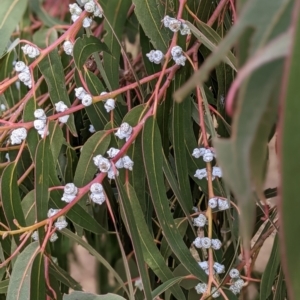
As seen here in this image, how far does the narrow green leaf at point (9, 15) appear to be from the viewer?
1.81ft

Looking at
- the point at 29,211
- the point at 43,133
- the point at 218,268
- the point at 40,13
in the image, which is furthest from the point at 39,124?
the point at 40,13

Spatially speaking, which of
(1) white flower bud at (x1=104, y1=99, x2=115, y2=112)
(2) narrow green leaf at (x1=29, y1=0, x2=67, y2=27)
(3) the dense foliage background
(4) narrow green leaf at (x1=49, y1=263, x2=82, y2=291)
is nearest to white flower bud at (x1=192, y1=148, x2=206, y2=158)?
(3) the dense foliage background

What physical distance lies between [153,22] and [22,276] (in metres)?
0.31

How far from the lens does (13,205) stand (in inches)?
21.4

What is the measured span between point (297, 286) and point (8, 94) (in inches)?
22.6

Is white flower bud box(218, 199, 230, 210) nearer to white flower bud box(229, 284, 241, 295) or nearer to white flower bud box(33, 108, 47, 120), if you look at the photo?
white flower bud box(229, 284, 241, 295)

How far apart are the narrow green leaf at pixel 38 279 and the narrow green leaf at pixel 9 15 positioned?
25 cm

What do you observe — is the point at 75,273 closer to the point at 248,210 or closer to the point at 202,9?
the point at 202,9

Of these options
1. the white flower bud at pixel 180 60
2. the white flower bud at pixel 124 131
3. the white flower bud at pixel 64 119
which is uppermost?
the white flower bud at pixel 180 60

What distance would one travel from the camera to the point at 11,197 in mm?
544

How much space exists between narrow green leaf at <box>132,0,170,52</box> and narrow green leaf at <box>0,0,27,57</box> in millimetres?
142

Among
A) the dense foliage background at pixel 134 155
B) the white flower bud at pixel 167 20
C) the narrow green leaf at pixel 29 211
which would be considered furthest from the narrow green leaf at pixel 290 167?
the narrow green leaf at pixel 29 211

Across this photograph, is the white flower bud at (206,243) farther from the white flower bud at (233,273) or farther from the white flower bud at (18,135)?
the white flower bud at (18,135)

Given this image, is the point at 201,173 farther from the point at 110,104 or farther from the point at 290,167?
the point at 290,167
